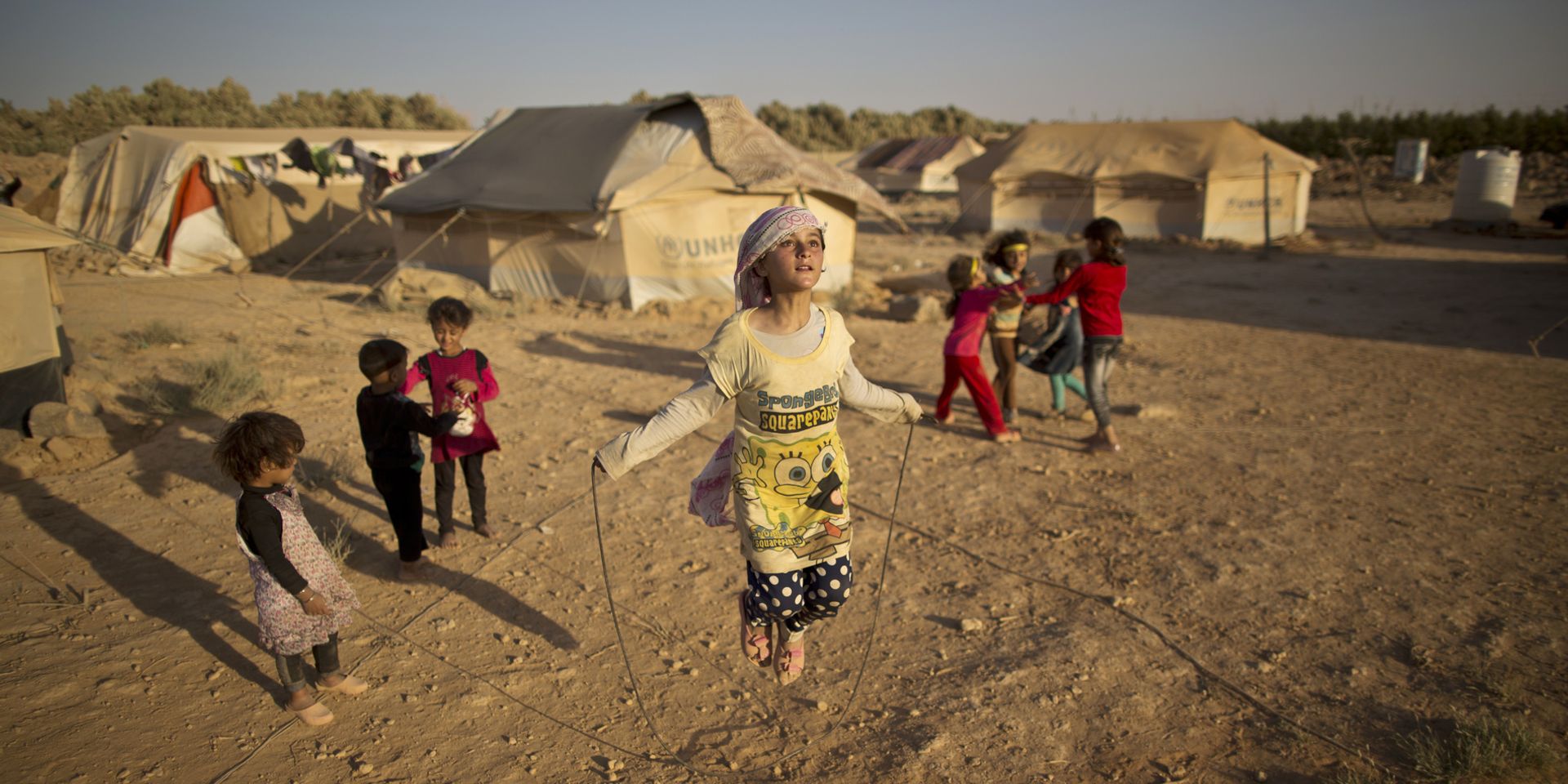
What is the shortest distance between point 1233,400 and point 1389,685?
436 centimetres

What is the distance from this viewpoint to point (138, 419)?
6090 millimetres

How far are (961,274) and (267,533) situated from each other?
4.59m

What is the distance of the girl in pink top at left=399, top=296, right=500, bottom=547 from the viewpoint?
12.7ft

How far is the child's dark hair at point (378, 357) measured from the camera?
3572mm

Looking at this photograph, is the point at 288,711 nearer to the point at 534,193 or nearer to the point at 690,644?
the point at 690,644

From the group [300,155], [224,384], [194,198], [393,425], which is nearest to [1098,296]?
[393,425]

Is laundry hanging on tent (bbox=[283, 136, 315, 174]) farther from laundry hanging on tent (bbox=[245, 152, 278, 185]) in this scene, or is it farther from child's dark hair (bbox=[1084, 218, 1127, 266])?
child's dark hair (bbox=[1084, 218, 1127, 266])

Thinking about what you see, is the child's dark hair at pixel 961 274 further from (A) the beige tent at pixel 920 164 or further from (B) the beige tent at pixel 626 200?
(A) the beige tent at pixel 920 164

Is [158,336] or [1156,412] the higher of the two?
[158,336]

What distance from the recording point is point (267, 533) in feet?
9.01

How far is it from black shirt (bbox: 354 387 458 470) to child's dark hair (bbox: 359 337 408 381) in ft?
0.31

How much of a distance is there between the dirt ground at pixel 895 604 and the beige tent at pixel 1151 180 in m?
13.0

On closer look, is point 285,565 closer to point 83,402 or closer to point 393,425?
point 393,425

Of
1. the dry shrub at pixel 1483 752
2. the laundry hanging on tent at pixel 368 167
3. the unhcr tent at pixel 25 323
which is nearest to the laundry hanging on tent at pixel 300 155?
the laundry hanging on tent at pixel 368 167
